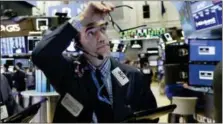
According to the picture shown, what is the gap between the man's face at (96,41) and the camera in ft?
4.66

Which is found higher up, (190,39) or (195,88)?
(190,39)

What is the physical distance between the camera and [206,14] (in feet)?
10.3

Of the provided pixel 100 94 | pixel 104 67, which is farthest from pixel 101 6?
pixel 100 94

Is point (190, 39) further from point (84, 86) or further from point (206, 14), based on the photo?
point (84, 86)

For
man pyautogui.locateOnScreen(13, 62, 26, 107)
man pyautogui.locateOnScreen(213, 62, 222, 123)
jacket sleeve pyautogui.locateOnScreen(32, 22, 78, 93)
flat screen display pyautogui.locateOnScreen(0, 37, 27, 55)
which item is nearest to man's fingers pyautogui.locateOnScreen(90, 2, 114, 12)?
A: jacket sleeve pyautogui.locateOnScreen(32, 22, 78, 93)

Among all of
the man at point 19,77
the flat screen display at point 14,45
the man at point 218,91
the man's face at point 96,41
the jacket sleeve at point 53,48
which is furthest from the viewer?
the flat screen display at point 14,45

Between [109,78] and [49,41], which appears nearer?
[49,41]

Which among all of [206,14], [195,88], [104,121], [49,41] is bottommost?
[195,88]

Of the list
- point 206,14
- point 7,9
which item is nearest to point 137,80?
point 206,14

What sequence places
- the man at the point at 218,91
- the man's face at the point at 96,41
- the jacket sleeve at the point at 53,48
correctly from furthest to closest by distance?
the man at the point at 218,91 → the man's face at the point at 96,41 → the jacket sleeve at the point at 53,48

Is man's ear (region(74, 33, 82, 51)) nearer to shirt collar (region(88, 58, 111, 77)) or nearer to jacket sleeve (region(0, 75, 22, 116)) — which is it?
shirt collar (region(88, 58, 111, 77))

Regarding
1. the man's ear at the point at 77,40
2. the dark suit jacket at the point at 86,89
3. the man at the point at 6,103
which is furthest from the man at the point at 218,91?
the man at the point at 6,103

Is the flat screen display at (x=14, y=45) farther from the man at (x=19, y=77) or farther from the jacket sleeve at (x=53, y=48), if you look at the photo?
the jacket sleeve at (x=53, y=48)

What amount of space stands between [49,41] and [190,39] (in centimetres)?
252
